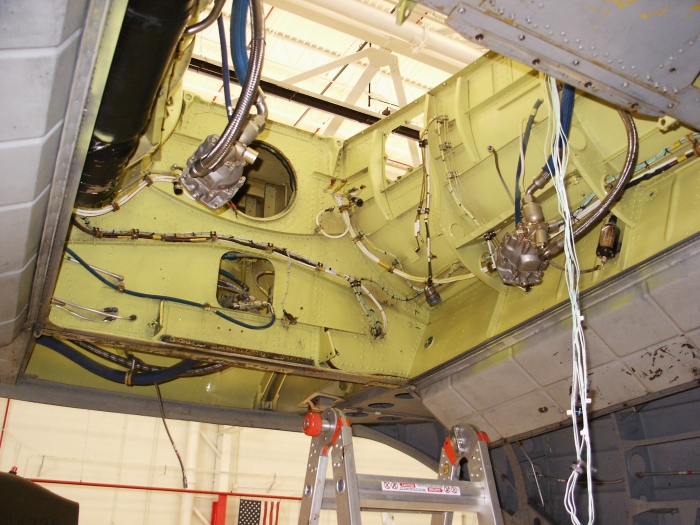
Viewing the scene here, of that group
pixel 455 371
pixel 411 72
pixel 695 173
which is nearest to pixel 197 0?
pixel 695 173

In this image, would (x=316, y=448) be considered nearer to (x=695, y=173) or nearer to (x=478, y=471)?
(x=478, y=471)

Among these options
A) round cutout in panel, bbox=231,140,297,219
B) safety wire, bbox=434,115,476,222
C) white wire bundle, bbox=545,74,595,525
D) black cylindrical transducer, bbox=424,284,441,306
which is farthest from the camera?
round cutout in panel, bbox=231,140,297,219

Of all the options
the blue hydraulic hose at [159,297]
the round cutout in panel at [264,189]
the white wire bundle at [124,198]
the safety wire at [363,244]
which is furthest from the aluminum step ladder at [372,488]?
the round cutout in panel at [264,189]

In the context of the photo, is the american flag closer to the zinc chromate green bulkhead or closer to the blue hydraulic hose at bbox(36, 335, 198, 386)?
the zinc chromate green bulkhead

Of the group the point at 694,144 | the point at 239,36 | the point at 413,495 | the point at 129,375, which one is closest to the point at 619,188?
the point at 694,144

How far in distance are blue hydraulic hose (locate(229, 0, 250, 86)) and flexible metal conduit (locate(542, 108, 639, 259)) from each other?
5.44ft

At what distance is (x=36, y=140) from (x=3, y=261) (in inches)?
30.1

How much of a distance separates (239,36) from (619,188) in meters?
1.91

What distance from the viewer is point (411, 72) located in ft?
31.0

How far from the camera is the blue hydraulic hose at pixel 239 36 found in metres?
2.30

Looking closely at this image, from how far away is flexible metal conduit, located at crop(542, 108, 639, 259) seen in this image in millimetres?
2676

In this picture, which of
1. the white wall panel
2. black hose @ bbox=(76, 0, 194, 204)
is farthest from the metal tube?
the white wall panel

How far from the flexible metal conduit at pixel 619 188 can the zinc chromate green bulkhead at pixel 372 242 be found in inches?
6.1

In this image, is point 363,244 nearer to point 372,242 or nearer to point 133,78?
point 372,242
